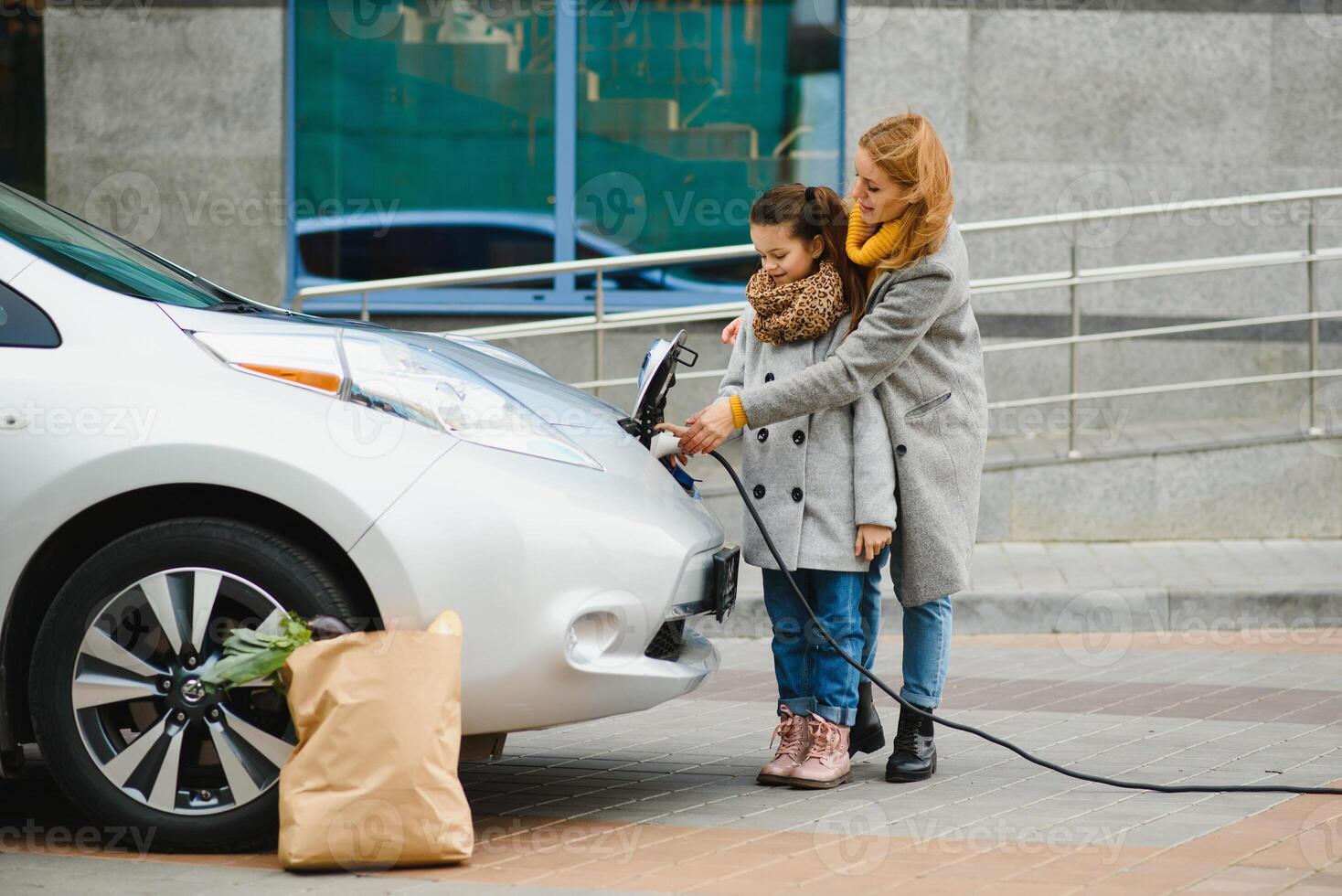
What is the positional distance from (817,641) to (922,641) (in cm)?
33

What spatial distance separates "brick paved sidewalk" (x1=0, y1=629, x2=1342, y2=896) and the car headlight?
93 cm

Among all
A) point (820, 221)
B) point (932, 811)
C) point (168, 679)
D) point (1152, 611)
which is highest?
point (820, 221)

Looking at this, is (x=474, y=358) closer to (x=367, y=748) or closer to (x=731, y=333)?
(x=731, y=333)

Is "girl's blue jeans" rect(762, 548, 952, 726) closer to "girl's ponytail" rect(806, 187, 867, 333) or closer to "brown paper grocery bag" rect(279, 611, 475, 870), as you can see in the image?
"girl's ponytail" rect(806, 187, 867, 333)

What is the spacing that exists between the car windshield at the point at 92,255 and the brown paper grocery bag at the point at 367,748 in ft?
3.34

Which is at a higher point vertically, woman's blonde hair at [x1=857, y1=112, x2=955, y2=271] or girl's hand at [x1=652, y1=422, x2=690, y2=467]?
woman's blonde hair at [x1=857, y1=112, x2=955, y2=271]

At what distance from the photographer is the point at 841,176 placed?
381 inches

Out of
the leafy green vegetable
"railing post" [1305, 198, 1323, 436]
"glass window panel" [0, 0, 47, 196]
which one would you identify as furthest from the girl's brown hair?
"glass window panel" [0, 0, 47, 196]

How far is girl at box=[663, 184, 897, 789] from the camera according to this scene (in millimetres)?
4234

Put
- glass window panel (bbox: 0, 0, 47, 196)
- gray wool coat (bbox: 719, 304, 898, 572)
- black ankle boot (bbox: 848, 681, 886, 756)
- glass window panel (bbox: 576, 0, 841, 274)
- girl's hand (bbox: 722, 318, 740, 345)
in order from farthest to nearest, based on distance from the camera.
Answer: glass window panel (bbox: 0, 0, 47, 196) → glass window panel (bbox: 576, 0, 841, 274) → girl's hand (bbox: 722, 318, 740, 345) → black ankle boot (bbox: 848, 681, 886, 756) → gray wool coat (bbox: 719, 304, 898, 572)

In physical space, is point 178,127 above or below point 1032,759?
above

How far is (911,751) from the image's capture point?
4387mm

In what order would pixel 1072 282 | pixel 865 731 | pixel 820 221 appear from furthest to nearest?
pixel 1072 282 < pixel 865 731 < pixel 820 221

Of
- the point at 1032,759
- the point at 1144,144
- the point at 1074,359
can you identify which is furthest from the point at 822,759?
the point at 1144,144
